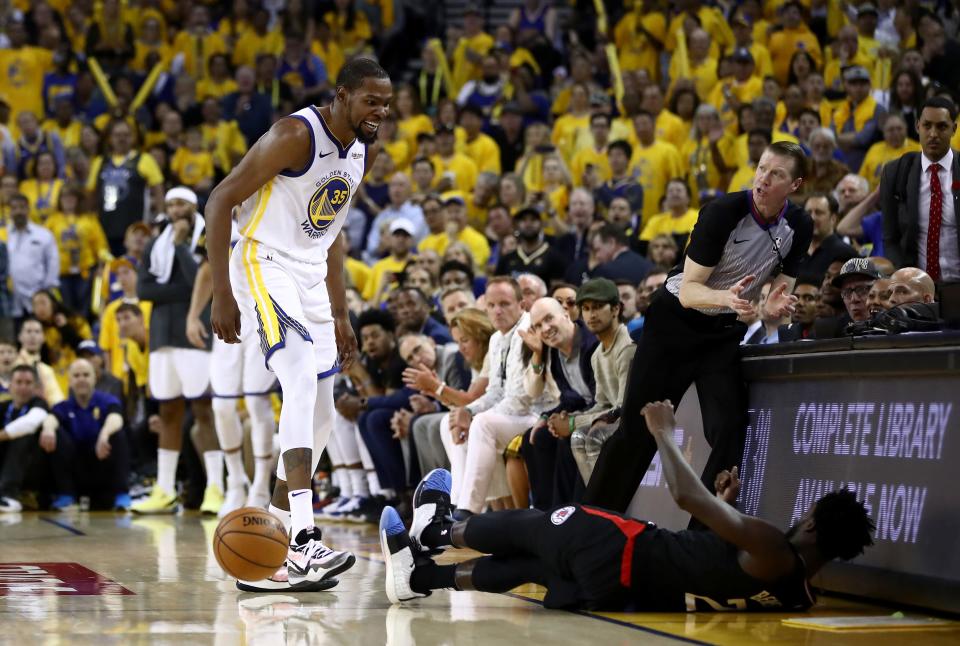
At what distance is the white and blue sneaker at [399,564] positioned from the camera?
19.3 feet

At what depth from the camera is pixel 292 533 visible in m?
6.27

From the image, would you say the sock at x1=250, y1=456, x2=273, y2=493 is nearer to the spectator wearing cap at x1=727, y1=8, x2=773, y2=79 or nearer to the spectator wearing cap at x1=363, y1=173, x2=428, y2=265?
the spectator wearing cap at x1=363, y1=173, x2=428, y2=265

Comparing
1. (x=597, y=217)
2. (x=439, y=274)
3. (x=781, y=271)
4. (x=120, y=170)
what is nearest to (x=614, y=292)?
(x=781, y=271)

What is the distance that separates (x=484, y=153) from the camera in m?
16.8

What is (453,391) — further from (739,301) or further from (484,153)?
(484,153)

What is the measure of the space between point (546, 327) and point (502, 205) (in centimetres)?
604

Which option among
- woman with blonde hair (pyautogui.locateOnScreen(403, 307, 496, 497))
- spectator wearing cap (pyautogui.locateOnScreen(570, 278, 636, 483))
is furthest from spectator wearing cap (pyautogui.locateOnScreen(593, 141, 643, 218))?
spectator wearing cap (pyautogui.locateOnScreen(570, 278, 636, 483))

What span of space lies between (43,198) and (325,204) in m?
12.0

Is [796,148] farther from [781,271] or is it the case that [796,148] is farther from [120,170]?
[120,170]

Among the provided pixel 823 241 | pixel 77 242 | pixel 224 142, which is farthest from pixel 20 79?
pixel 823 241

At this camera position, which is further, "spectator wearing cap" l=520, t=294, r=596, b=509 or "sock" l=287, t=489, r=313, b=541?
"spectator wearing cap" l=520, t=294, r=596, b=509

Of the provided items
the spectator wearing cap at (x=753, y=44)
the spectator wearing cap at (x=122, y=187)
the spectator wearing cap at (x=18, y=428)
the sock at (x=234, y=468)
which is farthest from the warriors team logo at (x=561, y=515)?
the spectator wearing cap at (x=122, y=187)

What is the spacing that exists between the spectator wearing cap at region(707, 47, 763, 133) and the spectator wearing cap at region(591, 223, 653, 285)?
400 centimetres

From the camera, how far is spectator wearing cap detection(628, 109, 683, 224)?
47.8 feet
